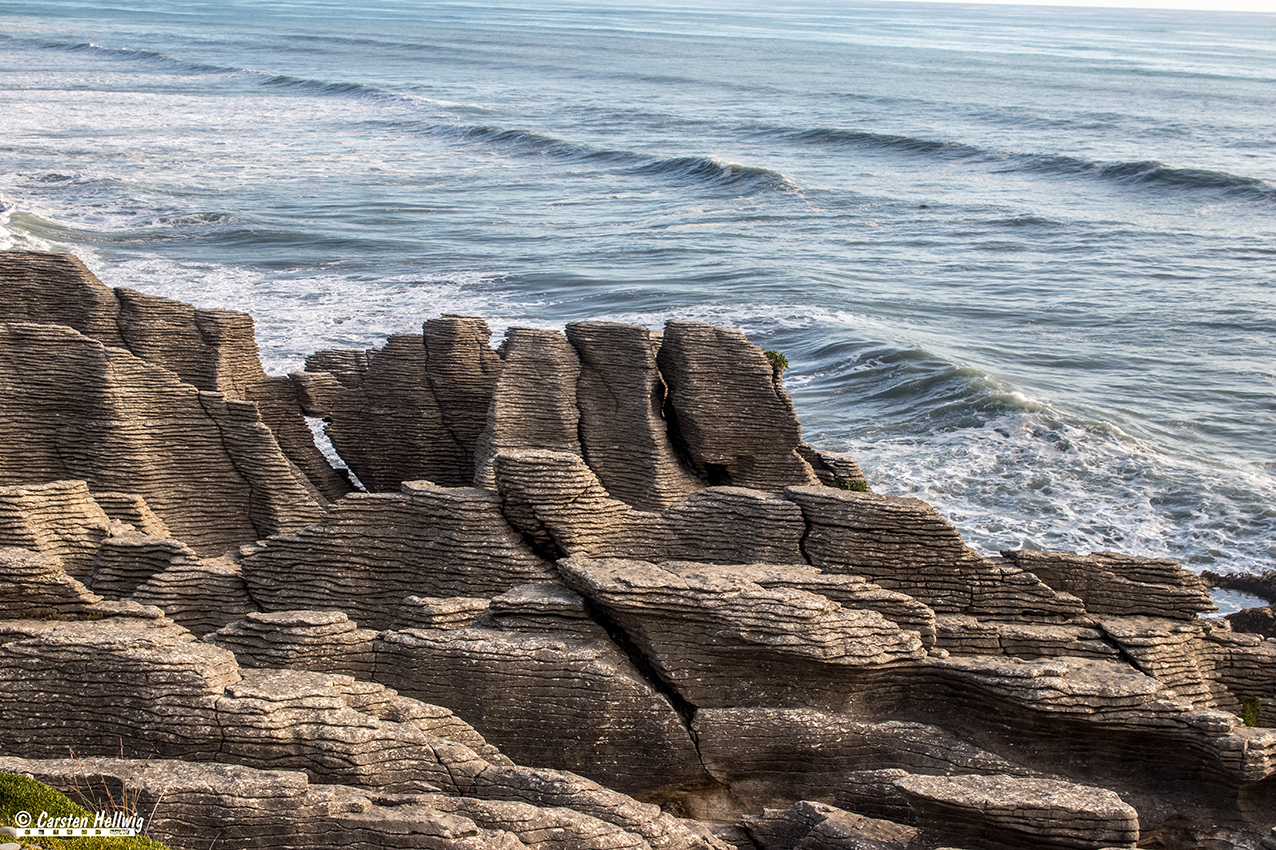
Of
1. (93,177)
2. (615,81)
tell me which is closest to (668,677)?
(93,177)

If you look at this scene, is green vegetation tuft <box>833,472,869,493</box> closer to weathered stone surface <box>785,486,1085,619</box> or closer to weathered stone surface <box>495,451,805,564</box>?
weathered stone surface <box>495,451,805,564</box>

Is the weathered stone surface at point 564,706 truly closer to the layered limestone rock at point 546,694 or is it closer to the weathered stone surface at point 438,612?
the layered limestone rock at point 546,694

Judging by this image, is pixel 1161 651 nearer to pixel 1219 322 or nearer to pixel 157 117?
pixel 1219 322

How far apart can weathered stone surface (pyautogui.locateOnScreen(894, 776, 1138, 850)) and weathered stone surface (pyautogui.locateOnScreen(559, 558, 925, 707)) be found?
205 centimetres

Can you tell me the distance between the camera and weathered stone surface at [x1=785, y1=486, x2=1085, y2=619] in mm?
16250

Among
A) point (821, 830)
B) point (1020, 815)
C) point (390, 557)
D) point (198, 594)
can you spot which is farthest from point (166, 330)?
point (1020, 815)

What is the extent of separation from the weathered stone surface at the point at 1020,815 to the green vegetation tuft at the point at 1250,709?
4.16 meters

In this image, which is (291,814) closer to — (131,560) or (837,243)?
(131,560)

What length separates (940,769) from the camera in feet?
45.4

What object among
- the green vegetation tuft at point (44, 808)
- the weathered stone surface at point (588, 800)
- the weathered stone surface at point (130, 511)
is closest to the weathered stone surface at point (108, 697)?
the green vegetation tuft at point (44, 808)

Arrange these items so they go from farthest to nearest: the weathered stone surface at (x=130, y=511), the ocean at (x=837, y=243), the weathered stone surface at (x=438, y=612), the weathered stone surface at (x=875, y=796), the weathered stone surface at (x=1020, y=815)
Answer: the ocean at (x=837, y=243)
the weathered stone surface at (x=130, y=511)
the weathered stone surface at (x=438, y=612)
the weathered stone surface at (x=875, y=796)
the weathered stone surface at (x=1020, y=815)

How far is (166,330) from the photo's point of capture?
22.6m

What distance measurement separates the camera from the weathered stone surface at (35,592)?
47.8ft

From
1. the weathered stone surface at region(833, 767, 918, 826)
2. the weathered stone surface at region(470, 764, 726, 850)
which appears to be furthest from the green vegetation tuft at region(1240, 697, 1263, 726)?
the weathered stone surface at region(470, 764, 726, 850)
